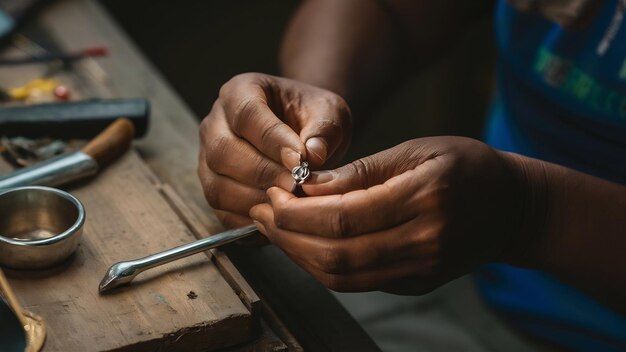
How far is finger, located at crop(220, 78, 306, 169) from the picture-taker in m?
0.93

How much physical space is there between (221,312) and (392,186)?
0.23 meters

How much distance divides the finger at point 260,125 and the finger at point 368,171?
43 millimetres

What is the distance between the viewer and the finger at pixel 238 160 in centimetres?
97

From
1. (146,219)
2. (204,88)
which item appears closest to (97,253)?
(146,219)

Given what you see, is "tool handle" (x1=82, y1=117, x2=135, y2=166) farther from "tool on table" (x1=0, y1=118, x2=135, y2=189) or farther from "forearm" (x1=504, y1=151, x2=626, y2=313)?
"forearm" (x1=504, y1=151, x2=626, y2=313)

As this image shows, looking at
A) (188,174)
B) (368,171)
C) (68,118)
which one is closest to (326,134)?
(368,171)

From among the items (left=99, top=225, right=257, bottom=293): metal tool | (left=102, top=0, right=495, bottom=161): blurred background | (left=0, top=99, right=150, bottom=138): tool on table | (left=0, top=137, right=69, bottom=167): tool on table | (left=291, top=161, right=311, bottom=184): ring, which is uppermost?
(left=291, top=161, right=311, bottom=184): ring

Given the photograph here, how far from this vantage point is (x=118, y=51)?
1562 mm

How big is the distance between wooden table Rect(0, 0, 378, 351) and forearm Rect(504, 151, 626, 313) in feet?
0.90

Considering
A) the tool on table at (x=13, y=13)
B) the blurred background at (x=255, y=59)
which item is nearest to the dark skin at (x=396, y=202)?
the tool on table at (x=13, y=13)

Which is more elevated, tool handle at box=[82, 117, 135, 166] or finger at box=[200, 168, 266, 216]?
finger at box=[200, 168, 266, 216]

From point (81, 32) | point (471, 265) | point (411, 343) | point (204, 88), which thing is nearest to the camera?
point (471, 265)

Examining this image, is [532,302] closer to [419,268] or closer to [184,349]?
[419,268]

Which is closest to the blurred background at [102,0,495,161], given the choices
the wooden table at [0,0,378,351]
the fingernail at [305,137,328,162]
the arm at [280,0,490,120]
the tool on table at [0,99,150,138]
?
the wooden table at [0,0,378,351]
